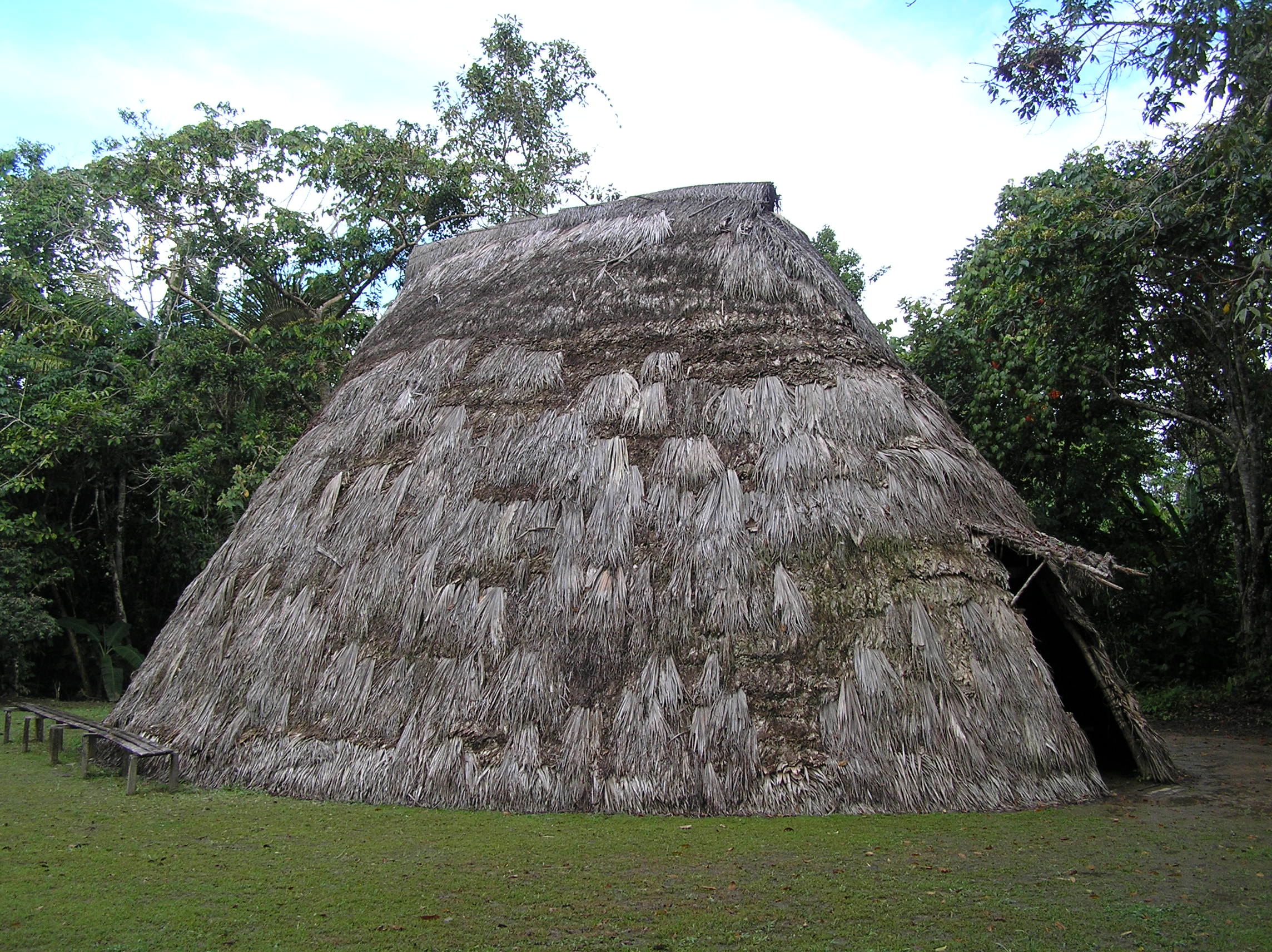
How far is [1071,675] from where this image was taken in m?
9.69

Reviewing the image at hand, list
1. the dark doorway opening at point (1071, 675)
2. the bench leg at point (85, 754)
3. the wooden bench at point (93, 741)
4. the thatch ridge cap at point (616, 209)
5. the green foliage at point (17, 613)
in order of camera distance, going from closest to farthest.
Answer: the wooden bench at point (93, 741), the dark doorway opening at point (1071, 675), the bench leg at point (85, 754), the thatch ridge cap at point (616, 209), the green foliage at point (17, 613)

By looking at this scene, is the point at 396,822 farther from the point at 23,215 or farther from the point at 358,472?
the point at 23,215

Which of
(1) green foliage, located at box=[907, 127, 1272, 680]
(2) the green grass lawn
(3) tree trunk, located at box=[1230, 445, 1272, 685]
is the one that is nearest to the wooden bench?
(2) the green grass lawn

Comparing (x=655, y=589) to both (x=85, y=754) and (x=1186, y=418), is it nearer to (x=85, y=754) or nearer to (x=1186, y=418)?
(x=85, y=754)

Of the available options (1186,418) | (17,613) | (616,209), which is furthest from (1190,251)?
(17,613)

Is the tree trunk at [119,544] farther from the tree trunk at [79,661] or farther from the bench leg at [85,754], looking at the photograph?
the bench leg at [85,754]

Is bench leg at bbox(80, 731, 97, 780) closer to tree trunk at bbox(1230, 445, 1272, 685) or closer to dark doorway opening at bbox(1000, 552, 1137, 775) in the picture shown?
dark doorway opening at bbox(1000, 552, 1137, 775)

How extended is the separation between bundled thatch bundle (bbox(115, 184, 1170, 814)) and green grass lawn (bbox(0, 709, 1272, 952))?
483 mm

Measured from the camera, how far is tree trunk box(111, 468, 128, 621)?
1698cm

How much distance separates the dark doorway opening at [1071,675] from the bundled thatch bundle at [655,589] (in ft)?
0.11

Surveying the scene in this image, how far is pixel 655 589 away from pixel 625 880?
2.80 m

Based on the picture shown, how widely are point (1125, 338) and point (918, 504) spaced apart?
7.46 m

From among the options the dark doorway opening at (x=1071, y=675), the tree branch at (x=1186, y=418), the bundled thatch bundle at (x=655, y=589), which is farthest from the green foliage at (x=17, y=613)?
the tree branch at (x=1186, y=418)

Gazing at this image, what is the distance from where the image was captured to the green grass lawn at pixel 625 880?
15.0ft
